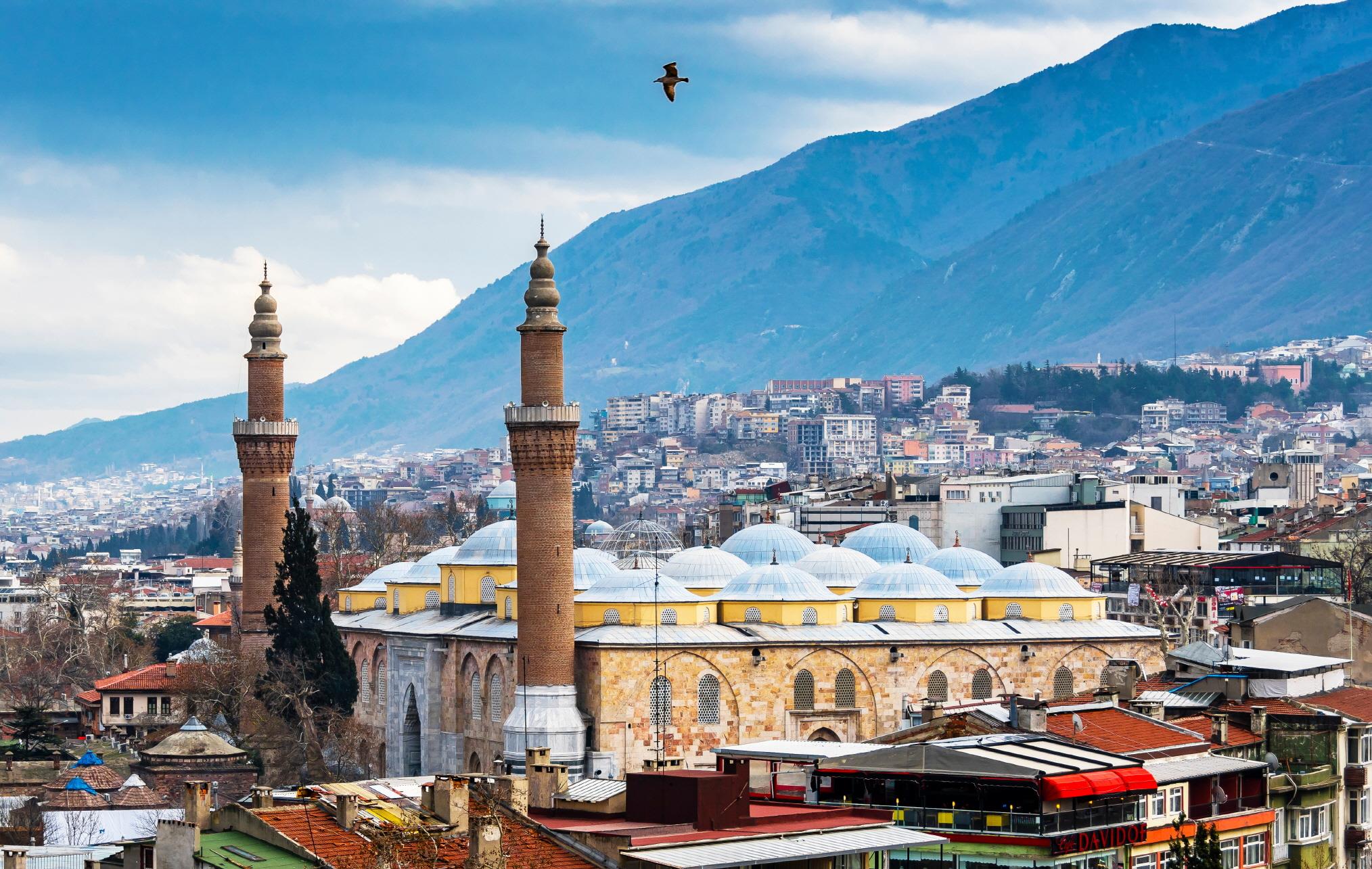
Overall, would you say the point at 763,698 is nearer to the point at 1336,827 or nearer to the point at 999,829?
the point at 1336,827

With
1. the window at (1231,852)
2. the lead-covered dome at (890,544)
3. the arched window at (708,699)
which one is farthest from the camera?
the lead-covered dome at (890,544)

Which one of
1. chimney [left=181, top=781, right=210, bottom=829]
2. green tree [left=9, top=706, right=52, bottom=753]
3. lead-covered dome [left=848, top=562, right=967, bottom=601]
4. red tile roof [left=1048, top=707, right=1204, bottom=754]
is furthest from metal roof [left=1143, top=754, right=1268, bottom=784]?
green tree [left=9, top=706, right=52, bottom=753]

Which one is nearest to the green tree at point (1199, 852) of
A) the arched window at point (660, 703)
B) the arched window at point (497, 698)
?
the arched window at point (660, 703)

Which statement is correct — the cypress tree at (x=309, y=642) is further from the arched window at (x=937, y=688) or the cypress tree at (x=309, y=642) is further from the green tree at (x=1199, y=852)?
the green tree at (x=1199, y=852)

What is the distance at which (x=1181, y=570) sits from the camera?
75250mm

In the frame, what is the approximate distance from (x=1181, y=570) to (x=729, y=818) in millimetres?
52804

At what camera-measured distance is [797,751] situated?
31.8m

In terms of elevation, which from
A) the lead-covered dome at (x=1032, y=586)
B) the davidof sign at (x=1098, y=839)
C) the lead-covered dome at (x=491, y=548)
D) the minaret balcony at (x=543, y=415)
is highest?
the minaret balcony at (x=543, y=415)

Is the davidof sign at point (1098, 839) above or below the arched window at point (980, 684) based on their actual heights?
above

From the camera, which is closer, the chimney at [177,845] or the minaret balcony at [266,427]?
the chimney at [177,845]

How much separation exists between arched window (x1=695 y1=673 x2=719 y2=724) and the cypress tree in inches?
409

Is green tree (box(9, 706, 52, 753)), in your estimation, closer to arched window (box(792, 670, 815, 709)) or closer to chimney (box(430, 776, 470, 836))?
arched window (box(792, 670, 815, 709))

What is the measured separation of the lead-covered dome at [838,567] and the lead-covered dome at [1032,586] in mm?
2971

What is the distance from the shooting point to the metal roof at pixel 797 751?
30.0 m
